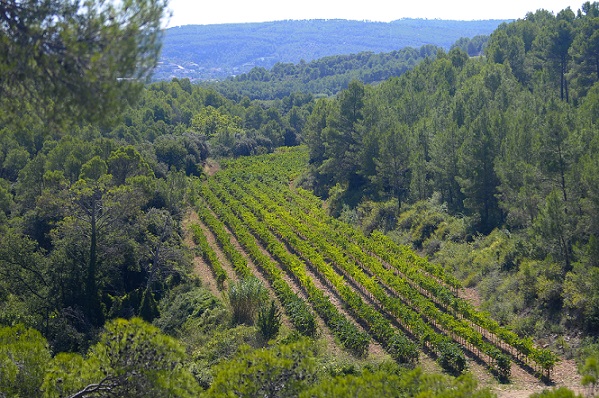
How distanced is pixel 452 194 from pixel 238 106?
5353 centimetres

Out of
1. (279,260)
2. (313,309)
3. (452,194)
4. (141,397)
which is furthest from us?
(452,194)

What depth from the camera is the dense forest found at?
854 centimetres

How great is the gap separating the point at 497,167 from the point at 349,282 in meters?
8.19

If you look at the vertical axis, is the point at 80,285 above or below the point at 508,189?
below

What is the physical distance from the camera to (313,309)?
21.9 metres

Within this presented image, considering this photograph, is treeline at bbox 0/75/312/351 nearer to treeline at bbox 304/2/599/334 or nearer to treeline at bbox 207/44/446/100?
treeline at bbox 304/2/599/334

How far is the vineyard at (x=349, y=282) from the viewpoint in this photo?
17453mm

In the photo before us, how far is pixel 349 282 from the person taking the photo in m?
25.2

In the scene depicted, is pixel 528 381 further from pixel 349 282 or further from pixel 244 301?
pixel 349 282

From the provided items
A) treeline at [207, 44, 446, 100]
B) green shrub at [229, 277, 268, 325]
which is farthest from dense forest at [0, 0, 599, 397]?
treeline at [207, 44, 446, 100]

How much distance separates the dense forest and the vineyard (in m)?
0.12

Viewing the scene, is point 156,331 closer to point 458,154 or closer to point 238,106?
point 458,154

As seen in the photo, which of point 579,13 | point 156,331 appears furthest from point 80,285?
point 579,13

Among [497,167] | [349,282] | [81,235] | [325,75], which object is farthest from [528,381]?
[325,75]
